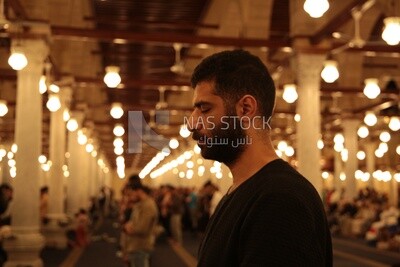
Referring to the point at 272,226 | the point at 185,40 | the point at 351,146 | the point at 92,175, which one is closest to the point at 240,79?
the point at 272,226

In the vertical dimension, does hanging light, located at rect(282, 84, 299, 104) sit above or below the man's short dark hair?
above

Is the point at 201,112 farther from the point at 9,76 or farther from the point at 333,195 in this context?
the point at 333,195

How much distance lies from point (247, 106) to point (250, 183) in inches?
9.0

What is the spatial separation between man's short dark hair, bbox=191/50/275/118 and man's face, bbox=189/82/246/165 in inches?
1.0

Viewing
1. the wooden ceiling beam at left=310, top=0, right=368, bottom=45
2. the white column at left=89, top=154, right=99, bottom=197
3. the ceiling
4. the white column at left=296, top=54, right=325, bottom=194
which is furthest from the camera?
the white column at left=89, top=154, right=99, bottom=197

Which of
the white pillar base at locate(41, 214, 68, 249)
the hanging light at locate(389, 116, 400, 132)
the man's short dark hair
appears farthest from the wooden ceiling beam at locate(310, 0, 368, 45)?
the man's short dark hair

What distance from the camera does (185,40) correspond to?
42.1 feet

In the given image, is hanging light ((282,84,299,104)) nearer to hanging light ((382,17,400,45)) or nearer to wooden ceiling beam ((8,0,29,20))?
hanging light ((382,17,400,45))

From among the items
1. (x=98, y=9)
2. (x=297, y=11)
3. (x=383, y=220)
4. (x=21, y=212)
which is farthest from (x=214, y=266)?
(x=98, y=9)

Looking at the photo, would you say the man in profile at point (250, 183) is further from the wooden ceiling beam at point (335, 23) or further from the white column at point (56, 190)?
the white column at point (56, 190)

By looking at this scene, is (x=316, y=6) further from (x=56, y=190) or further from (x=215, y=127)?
(x=56, y=190)

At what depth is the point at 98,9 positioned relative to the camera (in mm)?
19531

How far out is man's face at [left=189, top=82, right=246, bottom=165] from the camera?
6.22 feet

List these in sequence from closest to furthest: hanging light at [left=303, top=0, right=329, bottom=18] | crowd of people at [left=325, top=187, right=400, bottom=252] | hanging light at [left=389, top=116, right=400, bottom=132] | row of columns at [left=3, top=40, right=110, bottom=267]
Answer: hanging light at [left=303, top=0, right=329, bottom=18] < row of columns at [left=3, top=40, right=110, bottom=267] < hanging light at [left=389, top=116, right=400, bottom=132] < crowd of people at [left=325, top=187, right=400, bottom=252]
